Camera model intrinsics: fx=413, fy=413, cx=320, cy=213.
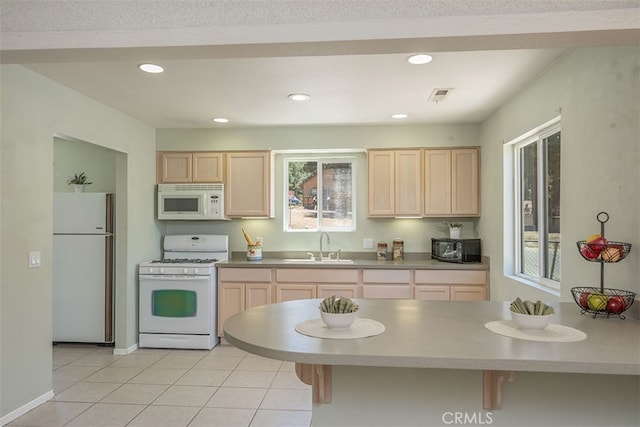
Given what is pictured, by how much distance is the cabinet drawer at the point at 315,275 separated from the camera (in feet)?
13.9

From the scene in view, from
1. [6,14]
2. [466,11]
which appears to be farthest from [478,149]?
[6,14]

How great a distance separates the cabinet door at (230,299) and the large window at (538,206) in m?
2.69

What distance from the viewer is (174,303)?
4.25 metres

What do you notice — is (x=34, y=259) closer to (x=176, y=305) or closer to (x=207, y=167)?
(x=176, y=305)

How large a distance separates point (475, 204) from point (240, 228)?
8.78 feet

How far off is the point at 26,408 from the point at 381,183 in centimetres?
362

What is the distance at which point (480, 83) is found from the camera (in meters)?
3.17

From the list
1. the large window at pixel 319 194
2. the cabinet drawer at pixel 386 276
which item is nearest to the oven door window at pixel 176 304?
the large window at pixel 319 194

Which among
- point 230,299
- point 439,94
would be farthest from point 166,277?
point 439,94

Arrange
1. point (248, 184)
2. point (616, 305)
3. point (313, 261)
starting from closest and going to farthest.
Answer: point (616, 305) → point (313, 261) → point (248, 184)

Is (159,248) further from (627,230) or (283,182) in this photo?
(627,230)

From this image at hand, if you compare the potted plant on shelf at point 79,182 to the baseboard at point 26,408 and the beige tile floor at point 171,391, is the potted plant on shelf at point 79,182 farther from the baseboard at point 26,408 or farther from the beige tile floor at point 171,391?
the baseboard at point 26,408

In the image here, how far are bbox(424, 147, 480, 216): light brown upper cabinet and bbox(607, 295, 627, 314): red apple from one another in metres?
2.64

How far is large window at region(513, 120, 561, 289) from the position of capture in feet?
9.70
